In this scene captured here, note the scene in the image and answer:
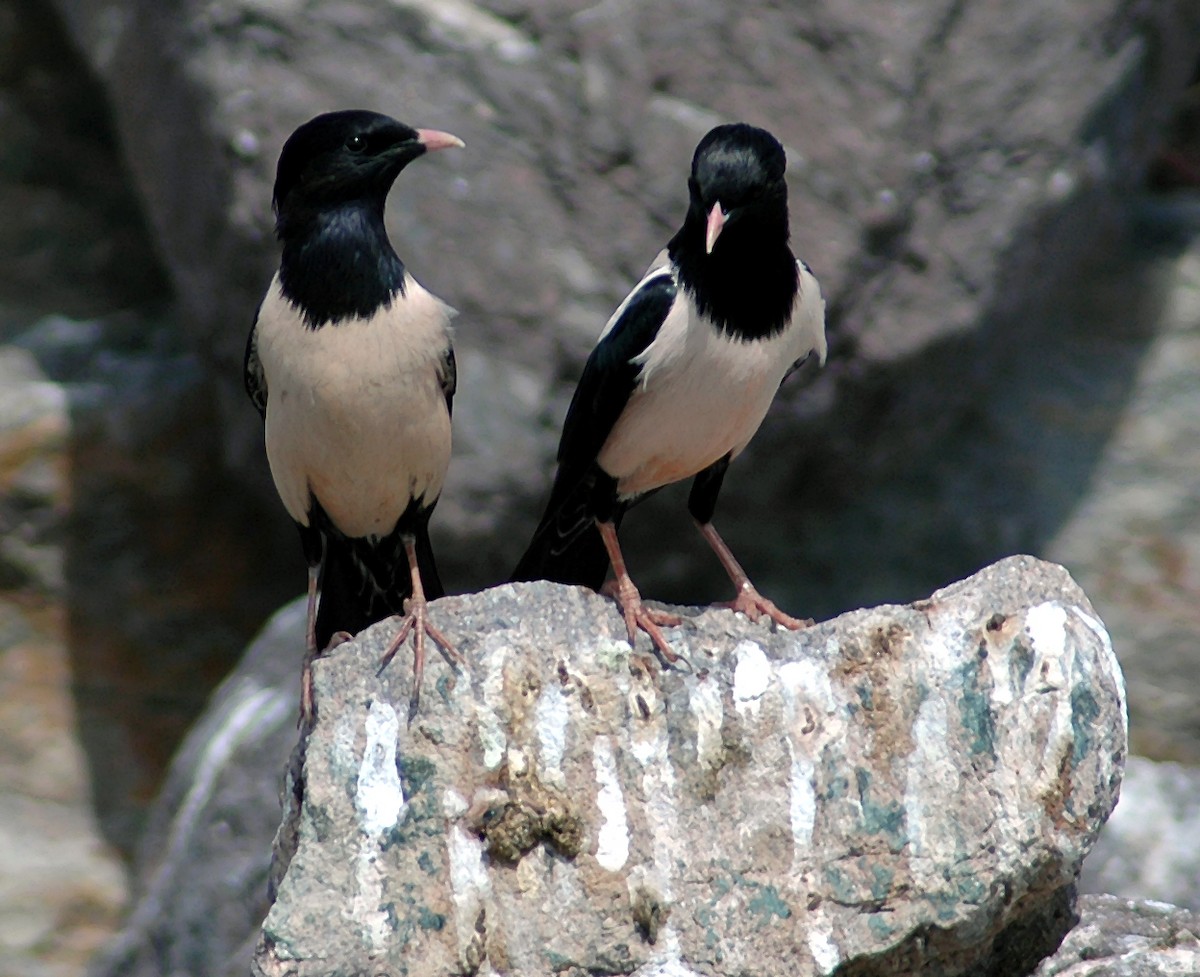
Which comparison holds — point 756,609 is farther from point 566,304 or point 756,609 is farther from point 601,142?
point 601,142

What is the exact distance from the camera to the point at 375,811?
412 cm

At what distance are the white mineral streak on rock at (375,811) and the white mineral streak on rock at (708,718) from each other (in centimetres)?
78

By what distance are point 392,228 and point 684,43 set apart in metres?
1.57

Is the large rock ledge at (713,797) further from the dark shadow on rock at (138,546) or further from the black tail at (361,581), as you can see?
the dark shadow on rock at (138,546)

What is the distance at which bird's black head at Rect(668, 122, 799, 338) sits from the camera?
15.4 feet

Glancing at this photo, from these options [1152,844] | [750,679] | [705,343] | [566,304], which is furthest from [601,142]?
[1152,844]

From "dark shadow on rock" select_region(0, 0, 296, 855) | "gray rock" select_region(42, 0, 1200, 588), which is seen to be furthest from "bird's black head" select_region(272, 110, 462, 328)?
"dark shadow on rock" select_region(0, 0, 296, 855)

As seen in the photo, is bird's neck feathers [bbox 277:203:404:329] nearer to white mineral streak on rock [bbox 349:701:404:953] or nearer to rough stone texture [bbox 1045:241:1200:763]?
white mineral streak on rock [bbox 349:701:404:953]

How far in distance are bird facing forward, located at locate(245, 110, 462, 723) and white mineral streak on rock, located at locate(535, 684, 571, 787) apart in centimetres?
74

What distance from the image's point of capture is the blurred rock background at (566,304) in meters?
7.46

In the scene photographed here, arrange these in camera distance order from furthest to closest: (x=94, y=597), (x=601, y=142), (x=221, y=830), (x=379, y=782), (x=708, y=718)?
(x=94, y=597)
(x=601, y=142)
(x=221, y=830)
(x=708, y=718)
(x=379, y=782)

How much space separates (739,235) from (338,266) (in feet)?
3.89

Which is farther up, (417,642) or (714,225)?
(714,225)

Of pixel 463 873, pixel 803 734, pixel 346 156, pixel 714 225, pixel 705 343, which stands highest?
pixel 346 156
